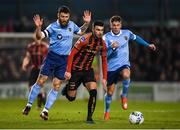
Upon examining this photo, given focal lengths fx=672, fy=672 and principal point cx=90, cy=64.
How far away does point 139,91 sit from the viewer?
27078 mm

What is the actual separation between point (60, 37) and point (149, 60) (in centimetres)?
1452

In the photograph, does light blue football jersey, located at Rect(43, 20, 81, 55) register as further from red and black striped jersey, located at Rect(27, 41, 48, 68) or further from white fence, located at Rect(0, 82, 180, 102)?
white fence, located at Rect(0, 82, 180, 102)

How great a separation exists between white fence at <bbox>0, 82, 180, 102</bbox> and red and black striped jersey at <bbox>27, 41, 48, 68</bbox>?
7.01m

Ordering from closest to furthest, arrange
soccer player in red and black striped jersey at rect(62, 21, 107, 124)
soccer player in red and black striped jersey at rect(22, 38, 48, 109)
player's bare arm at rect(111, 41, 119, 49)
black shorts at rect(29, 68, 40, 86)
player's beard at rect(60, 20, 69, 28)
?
1. soccer player in red and black striped jersey at rect(62, 21, 107, 124)
2. player's beard at rect(60, 20, 69, 28)
3. player's bare arm at rect(111, 41, 119, 49)
4. black shorts at rect(29, 68, 40, 86)
5. soccer player in red and black striped jersey at rect(22, 38, 48, 109)

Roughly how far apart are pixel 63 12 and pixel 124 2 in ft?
56.1

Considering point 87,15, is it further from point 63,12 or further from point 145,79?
point 145,79

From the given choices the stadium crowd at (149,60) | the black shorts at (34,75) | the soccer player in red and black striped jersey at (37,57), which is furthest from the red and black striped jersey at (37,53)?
the stadium crowd at (149,60)

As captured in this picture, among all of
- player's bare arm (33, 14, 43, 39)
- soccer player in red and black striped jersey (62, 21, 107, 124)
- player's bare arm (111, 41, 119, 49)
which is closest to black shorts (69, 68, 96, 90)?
soccer player in red and black striped jersey (62, 21, 107, 124)

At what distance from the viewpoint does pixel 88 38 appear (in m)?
13.6

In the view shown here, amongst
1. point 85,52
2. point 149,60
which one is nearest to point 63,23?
point 85,52

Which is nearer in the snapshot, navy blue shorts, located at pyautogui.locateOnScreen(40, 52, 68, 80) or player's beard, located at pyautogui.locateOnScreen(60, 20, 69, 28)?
player's beard, located at pyautogui.locateOnScreen(60, 20, 69, 28)

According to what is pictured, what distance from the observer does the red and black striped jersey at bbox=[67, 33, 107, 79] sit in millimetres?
13609

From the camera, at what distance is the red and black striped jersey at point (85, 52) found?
13609mm

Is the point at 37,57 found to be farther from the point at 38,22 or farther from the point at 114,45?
the point at 38,22
